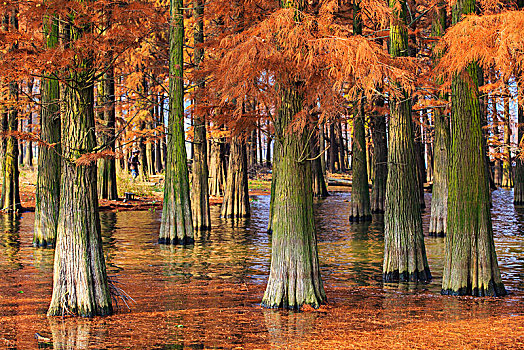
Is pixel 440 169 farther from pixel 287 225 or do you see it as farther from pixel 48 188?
pixel 48 188

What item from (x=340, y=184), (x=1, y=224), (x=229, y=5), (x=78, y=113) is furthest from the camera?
(x=340, y=184)

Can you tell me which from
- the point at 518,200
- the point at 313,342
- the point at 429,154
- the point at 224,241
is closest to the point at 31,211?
the point at 224,241

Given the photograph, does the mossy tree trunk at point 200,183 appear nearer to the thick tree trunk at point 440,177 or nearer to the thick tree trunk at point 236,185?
the thick tree trunk at point 236,185

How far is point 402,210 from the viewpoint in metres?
11.3

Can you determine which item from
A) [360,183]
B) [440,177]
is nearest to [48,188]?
[440,177]

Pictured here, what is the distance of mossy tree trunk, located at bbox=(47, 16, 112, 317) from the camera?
8234mm

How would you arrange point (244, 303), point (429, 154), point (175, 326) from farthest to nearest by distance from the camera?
point (429, 154) < point (244, 303) < point (175, 326)

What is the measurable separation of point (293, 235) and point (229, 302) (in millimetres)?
1605

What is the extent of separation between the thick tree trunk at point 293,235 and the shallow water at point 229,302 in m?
0.34

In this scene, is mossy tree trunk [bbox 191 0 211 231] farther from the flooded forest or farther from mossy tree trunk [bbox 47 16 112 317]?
mossy tree trunk [bbox 47 16 112 317]

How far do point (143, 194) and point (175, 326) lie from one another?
79.7ft

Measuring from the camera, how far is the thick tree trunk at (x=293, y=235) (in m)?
8.93

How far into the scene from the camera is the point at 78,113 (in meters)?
8.66

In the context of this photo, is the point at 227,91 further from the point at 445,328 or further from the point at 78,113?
the point at 445,328
